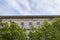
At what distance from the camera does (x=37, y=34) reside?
108 ft

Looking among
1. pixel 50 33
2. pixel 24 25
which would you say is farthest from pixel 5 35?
pixel 24 25

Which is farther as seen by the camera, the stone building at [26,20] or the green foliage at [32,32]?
the stone building at [26,20]

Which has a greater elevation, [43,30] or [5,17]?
[43,30]

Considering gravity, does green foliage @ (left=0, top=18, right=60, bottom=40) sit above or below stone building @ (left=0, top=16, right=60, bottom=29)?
above

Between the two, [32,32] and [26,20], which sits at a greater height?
[32,32]

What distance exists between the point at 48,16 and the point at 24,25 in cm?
587

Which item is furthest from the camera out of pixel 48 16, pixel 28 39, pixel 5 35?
pixel 48 16

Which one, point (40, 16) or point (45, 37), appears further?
point (40, 16)

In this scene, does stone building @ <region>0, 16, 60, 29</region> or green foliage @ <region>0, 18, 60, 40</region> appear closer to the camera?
green foliage @ <region>0, 18, 60, 40</region>

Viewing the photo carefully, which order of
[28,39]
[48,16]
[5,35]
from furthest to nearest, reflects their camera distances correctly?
1. [48,16]
2. [28,39]
3. [5,35]

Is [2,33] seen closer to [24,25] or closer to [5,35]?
[5,35]

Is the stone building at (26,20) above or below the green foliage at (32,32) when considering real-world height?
below

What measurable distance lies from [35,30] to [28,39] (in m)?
2.35

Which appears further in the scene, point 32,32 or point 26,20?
point 26,20
